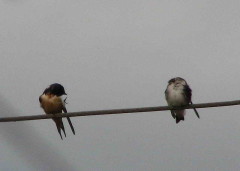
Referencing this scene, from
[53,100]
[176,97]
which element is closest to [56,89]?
[53,100]

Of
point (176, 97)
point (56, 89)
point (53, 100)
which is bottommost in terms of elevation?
point (176, 97)

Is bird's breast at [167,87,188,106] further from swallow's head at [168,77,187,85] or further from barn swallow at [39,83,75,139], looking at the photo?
barn swallow at [39,83,75,139]

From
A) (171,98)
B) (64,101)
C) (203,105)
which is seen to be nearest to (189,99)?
(171,98)

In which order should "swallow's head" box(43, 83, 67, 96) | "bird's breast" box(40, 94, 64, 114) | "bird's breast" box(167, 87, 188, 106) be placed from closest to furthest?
1. "bird's breast" box(167, 87, 188, 106)
2. "bird's breast" box(40, 94, 64, 114)
3. "swallow's head" box(43, 83, 67, 96)

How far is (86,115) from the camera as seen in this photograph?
5.95 meters

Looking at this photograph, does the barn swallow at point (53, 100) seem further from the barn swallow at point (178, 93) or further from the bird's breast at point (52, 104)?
the barn swallow at point (178, 93)

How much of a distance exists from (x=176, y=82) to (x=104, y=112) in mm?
3766

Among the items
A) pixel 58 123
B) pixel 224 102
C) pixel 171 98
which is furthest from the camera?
pixel 58 123

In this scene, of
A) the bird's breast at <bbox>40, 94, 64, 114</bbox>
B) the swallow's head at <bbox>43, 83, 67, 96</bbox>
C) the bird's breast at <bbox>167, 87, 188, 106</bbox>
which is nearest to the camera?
the bird's breast at <bbox>167, 87, 188, 106</bbox>

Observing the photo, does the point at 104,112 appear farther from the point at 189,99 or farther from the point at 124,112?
the point at 189,99

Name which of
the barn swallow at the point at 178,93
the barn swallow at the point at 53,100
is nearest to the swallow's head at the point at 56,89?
the barn swallow at the point at 53,100

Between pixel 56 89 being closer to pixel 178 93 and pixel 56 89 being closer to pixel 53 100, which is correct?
pixel 53 100

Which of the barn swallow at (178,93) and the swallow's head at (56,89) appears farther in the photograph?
the swallow's head at (56,89)

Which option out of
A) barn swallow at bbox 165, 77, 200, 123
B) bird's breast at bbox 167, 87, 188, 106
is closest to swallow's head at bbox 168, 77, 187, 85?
barn swallow at bbox 165, 77, 200, 123
